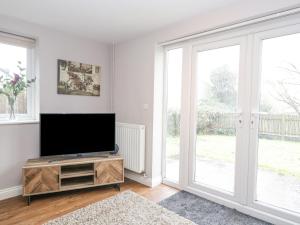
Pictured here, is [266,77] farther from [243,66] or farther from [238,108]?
[238,108]

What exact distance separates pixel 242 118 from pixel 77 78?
254cm

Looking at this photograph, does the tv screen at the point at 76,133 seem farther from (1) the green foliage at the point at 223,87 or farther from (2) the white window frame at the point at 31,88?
(1) the green foliage at the point at 223,87

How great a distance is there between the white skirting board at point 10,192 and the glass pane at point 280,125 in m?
3.04

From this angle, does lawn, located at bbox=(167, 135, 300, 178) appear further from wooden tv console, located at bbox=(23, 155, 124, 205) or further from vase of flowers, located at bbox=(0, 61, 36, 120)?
vase of flowers, located at bbox=(0, 61, 36, 120)

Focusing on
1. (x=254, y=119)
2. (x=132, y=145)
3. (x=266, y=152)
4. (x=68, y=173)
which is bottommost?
(x=68, y=173)

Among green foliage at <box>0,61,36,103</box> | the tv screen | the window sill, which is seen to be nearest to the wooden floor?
the tv screen

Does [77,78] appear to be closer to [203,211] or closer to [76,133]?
[76,133]

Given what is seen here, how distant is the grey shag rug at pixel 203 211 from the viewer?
2.11m

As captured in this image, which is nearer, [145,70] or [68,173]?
[68,173]

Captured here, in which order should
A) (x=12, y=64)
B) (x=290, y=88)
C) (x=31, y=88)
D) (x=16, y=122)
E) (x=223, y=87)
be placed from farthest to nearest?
(x=31, y=88) < (x=12, y=64) < (x=16, y=122) < (x=223, y=87) < (x=290, y=88)

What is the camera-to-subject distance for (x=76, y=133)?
2.82 meters

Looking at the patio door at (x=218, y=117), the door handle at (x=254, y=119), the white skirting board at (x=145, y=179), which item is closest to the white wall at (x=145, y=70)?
the white skirting board at (x=145, y=179)

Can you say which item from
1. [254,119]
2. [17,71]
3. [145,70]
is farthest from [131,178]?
[17,71]

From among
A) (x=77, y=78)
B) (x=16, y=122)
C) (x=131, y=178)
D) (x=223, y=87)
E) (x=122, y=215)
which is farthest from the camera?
(x=131, y=178)
